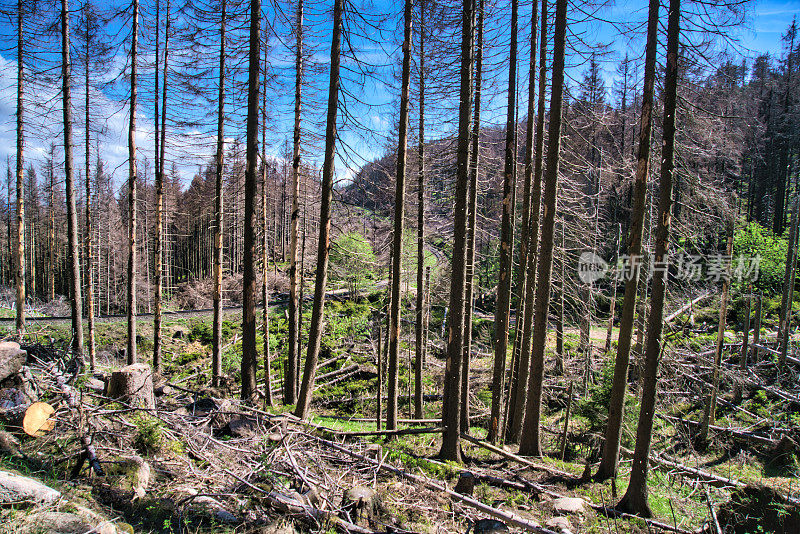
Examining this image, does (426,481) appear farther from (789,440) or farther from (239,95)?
(789,440)

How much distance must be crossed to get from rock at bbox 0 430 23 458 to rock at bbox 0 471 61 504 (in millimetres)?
1410

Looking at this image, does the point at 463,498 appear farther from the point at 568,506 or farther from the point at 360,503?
the point at 568,506

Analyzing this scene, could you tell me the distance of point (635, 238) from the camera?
23.1 ft

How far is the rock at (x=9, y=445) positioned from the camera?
4.54m

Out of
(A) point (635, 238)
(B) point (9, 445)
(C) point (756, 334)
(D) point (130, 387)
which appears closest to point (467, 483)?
(A) point (635, 238)

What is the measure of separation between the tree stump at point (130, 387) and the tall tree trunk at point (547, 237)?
7.99 meters

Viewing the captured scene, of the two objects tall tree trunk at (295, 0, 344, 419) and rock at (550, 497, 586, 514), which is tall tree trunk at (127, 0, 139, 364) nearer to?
tall tree trunk at (295, 0, 344, 419)

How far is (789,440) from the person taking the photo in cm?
1282

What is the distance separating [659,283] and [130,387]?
→ 9063 mm

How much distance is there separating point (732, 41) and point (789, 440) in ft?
47.1

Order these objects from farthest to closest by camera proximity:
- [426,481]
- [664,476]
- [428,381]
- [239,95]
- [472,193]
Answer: [428,381] → [472,193] → [239,95] → [664,476] → [426,481]

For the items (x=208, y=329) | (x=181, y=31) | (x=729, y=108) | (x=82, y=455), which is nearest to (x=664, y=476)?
(x=729, y=108)

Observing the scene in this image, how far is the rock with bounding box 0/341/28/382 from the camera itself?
17.6 ft

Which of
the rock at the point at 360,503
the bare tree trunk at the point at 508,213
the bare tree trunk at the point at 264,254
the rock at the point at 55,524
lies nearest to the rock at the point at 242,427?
the rock at the point at 360,503
